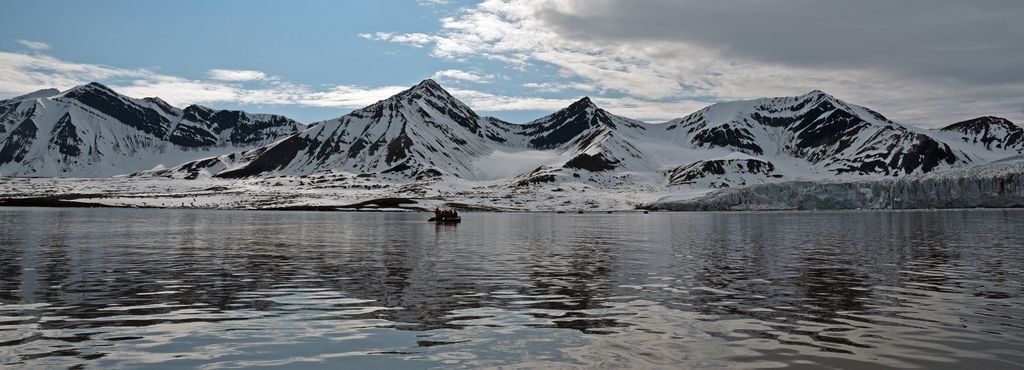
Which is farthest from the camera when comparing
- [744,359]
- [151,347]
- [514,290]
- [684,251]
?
[684,251]

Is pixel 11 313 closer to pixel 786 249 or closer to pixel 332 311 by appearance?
pixel 332 311

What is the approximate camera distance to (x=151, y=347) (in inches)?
731

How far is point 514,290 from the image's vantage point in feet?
103

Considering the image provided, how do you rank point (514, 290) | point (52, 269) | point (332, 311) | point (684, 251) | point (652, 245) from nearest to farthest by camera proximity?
1. point (332, 311)
2. point (514, 290)
3. point (52, 269)
4. point (684, 251)
5. point (652, 245)

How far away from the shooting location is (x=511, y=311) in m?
25.2

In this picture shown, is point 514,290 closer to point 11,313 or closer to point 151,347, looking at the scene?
point 151,347

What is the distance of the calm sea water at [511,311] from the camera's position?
1767 cm

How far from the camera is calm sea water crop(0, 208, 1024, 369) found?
17.7 metres

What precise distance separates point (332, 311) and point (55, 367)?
388 inches

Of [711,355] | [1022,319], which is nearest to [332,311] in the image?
[711,355]

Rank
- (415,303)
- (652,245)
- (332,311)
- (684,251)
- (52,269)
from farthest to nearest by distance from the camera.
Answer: (652,245) → (684,251) → (52,269) → (415,303) → (332,311)

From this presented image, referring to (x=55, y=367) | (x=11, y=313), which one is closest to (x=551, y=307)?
(x=55, y=367)

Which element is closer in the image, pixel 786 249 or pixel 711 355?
pixel 711 355

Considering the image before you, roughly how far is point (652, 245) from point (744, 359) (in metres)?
47.5
